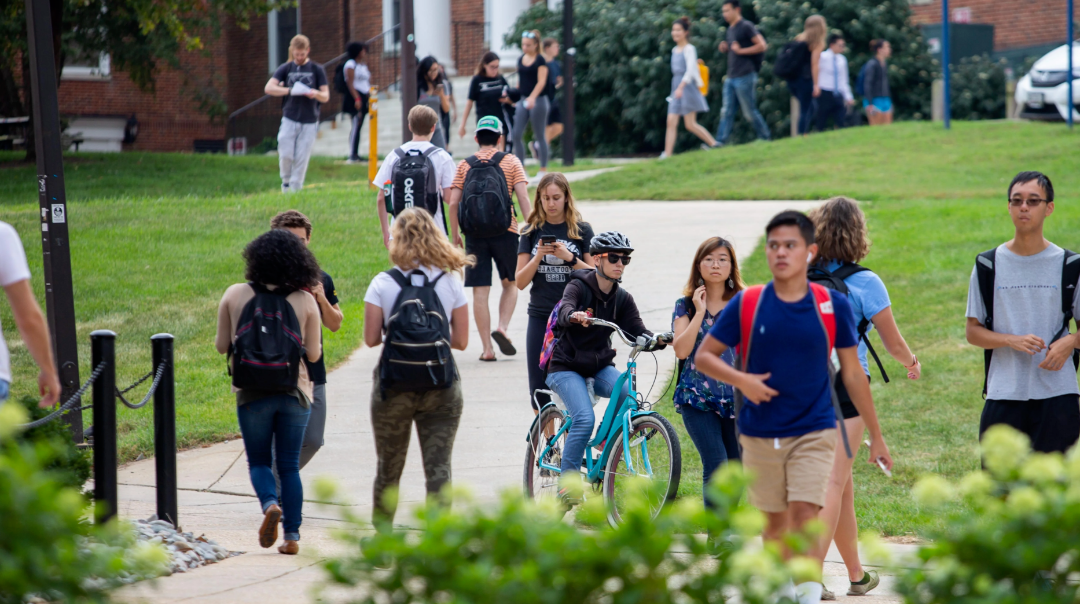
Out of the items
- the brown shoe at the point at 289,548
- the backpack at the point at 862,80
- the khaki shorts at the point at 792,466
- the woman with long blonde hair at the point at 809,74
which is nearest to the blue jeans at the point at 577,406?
the brown shoe at the point at 289,548

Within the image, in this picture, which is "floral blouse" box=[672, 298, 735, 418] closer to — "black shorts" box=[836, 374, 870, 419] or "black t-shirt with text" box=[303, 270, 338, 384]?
"black shorts" box=[836, 374, 870, 419]

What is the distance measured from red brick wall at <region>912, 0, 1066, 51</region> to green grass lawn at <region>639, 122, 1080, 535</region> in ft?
32.7

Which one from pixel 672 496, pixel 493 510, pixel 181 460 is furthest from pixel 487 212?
pixel 493 510

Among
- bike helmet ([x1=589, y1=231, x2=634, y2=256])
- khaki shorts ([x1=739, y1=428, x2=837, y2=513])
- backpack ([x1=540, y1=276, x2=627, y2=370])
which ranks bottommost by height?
khaki shorts ([x1=739, y1=428, x2=837, y2=513])

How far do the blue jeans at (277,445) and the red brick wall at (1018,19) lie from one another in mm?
27869

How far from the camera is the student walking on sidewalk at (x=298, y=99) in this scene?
15.6 m

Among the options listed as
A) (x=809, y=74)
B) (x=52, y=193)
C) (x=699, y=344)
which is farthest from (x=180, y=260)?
(x=809, y=74)

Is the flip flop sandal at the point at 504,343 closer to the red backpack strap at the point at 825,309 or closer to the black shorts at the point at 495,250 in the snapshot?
the black shorts at the point at 495,250

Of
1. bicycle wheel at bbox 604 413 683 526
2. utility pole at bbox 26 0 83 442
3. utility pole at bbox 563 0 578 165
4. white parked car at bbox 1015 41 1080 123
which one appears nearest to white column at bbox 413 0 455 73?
utility pole at bbox 563 0 578 165

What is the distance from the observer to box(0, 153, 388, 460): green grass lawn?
977 centimetres

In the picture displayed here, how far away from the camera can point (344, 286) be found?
12266 mm

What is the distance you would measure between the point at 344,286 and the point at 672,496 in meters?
6.80

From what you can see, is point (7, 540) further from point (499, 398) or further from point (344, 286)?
point (344, 286)

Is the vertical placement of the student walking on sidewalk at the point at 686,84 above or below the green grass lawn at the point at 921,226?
above
